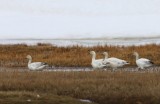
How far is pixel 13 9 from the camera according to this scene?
285 ft

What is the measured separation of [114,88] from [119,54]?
16.0 meters

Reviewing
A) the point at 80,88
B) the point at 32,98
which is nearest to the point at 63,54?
the point at 80,88

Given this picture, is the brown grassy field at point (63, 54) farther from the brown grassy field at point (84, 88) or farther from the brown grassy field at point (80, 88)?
the brown grassy field at point (84, 88)

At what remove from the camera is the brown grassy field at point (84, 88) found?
65.4 ft

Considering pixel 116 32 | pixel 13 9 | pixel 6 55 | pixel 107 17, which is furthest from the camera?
pixel 13 9

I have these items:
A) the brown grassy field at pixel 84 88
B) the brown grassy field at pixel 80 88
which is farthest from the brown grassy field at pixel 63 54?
the brown grassy field at pixel 84 88

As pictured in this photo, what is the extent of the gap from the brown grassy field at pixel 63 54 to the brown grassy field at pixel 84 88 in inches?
369

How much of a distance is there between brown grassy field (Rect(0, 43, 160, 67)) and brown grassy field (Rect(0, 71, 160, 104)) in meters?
9.37

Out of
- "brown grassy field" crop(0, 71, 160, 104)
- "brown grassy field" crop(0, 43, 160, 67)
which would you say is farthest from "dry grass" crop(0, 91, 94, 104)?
"brown grassy field" crop(0, 43, 160, 67)

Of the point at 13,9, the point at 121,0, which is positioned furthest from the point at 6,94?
the point at 121,0

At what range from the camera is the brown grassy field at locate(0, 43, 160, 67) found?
3447 cm

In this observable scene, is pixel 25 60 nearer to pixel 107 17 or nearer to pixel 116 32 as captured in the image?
pixel 116 32

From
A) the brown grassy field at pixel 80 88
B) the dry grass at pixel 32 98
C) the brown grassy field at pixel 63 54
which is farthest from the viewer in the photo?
the brown grassy field at pixel 63 54

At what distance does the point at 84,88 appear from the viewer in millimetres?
21609
